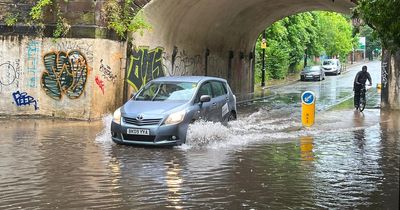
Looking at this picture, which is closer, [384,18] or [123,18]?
[384,18]

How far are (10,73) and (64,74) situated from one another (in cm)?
167

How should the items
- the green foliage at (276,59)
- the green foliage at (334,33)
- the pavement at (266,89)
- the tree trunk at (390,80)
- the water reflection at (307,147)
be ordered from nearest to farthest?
the water reflection at (307,147), the tree trunk at (390,80), the pavement at (266,89), the green foliage at (276,59), the green foliage at (334,33)

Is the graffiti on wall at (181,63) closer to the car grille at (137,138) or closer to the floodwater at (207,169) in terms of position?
the floodwater at (207,169)

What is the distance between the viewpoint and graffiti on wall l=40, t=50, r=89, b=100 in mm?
16141

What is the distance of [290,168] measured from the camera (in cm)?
890

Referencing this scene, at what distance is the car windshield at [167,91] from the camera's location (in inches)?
467

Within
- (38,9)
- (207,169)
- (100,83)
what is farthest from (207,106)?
(38,9)

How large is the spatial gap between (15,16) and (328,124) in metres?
9.98

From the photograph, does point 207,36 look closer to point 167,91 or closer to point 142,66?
point 142,66

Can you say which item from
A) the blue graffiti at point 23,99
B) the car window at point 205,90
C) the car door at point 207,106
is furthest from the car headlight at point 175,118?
the blue graffiti at point 23,99

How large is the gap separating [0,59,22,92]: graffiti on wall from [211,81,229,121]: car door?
6.69 m

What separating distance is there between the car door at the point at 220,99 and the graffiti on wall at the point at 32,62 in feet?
20.4

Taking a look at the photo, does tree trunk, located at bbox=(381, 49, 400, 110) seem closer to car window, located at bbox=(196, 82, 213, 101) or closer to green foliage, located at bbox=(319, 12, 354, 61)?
car window, located at bbox=(196, 82, 213, 101)

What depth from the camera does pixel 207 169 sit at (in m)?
8.76
